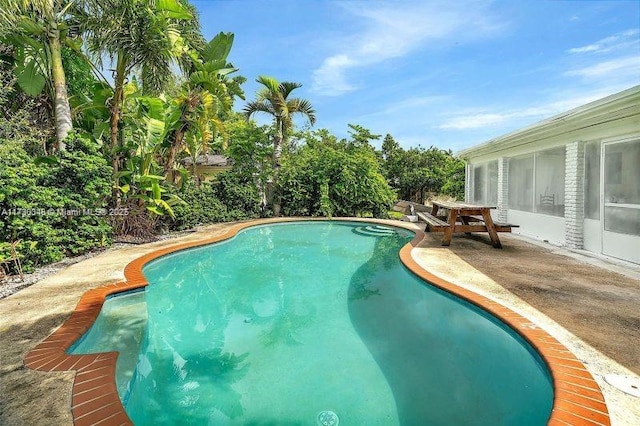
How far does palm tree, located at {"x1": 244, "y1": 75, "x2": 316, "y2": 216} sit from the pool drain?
1323 centimetres

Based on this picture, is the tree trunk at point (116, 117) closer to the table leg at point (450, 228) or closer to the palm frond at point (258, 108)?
the palm frond at point (258, 108)

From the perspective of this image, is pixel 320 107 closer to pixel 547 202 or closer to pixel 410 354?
pixel 547 202

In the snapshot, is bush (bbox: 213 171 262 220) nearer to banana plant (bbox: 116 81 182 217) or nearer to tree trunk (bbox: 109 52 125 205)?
banana plant (bbox: 116 81 182 217)

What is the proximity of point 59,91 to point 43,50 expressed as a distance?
2.94ft

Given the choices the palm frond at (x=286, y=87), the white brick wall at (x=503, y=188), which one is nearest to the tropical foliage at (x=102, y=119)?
the palm frond at (x=286, y=87)

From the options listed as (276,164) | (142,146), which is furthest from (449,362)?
(276,164)

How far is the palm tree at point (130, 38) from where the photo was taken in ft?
25.2

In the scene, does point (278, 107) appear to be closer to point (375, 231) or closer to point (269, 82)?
point (269, 82)

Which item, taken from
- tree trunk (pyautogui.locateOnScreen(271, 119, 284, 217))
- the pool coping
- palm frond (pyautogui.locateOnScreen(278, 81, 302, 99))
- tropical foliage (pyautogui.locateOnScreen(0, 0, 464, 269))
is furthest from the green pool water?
palm frond (pyautogui.locateOnScreen(278, 81, 302, 99))

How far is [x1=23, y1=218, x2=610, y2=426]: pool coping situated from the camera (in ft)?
6.83

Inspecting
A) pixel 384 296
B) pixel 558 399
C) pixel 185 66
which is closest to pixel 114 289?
pixel 384 296

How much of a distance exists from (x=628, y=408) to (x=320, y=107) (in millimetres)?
15778

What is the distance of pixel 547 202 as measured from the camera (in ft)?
27.7

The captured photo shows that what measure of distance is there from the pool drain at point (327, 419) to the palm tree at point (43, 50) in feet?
26.8
